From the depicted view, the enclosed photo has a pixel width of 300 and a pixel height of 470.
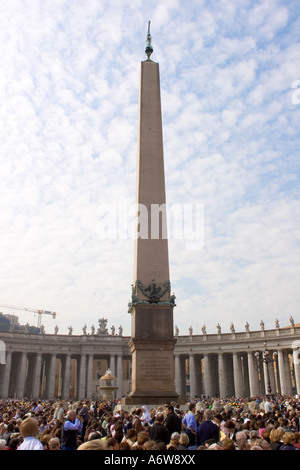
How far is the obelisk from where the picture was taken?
17.4 m

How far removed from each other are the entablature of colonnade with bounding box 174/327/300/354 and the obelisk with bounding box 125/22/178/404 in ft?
156

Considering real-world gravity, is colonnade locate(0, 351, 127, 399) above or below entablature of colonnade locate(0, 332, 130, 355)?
below

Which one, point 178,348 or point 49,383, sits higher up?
point 178,348

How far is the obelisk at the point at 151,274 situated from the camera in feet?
57.1

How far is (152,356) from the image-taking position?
57.6 feet

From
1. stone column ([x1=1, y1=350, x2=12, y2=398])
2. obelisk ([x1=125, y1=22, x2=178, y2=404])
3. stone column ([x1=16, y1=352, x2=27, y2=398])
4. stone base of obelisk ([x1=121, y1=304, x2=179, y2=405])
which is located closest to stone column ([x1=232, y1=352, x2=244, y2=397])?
stone column ([x1=16, y1=352, x2=27, y2=398])

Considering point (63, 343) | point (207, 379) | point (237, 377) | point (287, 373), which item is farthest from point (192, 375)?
point (63, 343)

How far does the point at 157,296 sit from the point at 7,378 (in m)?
61.5

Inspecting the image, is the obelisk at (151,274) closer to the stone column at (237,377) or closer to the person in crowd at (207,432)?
the person in crowd at (207,432)

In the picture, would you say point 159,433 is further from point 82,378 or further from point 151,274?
point 82,378

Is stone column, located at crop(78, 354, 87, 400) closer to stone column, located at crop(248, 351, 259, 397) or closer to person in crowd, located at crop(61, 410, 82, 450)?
stone column, located at crop(248, 351, 259, 397)

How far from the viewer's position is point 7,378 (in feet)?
234
